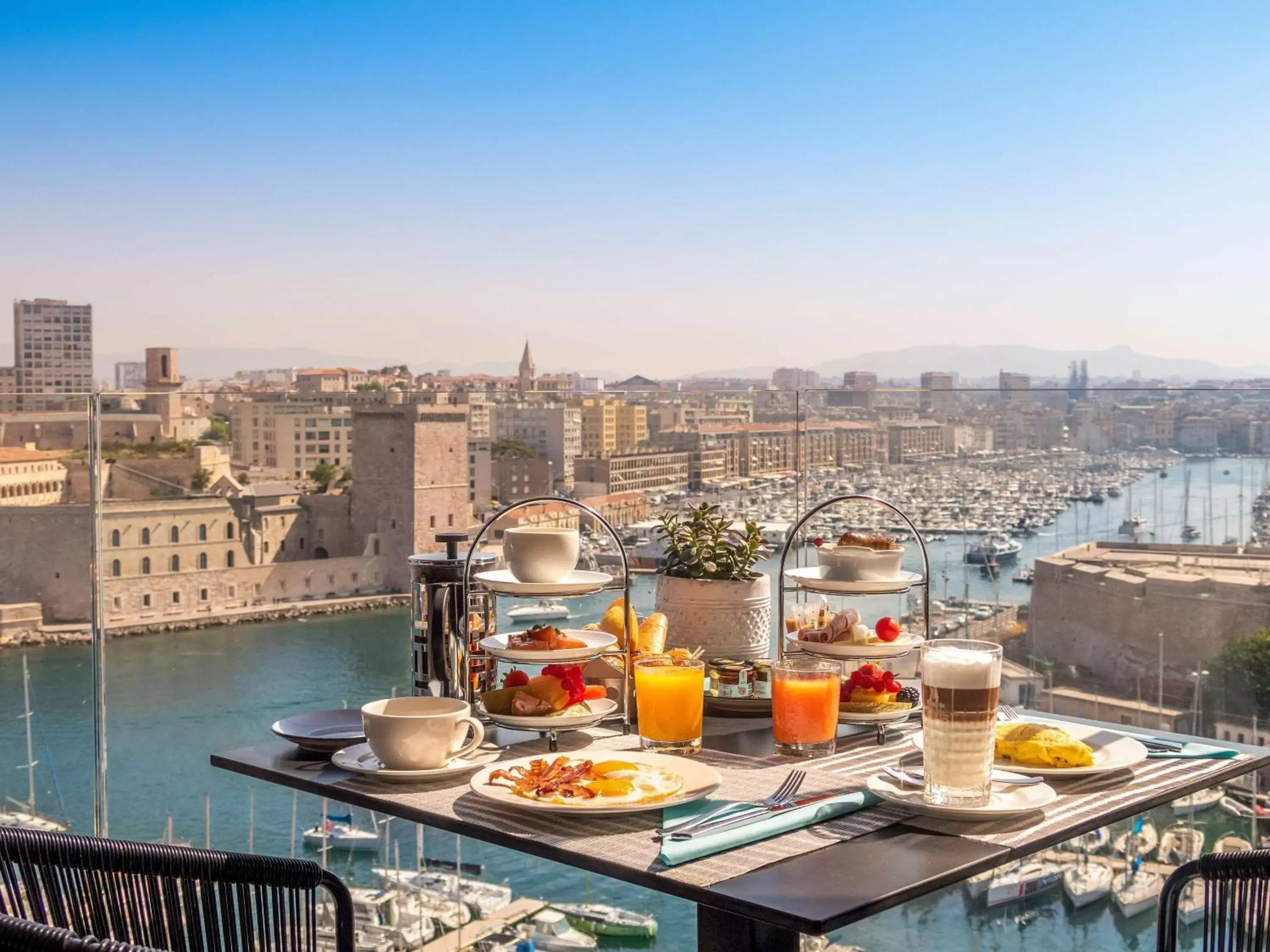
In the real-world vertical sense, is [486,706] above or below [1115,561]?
above

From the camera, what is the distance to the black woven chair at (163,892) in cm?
100

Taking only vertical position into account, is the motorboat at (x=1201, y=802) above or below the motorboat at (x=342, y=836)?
above

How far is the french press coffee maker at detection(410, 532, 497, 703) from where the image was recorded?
5.69ft

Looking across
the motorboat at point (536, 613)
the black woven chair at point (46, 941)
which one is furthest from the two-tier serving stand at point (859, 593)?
the motorboat at point (536, 613)

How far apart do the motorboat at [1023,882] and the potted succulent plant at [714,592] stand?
189 inches

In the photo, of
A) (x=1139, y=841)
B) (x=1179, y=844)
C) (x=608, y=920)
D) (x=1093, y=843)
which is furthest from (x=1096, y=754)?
(x=608, y=920)

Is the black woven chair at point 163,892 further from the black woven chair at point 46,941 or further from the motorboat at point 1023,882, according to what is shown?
the motorboat at point 1023,882

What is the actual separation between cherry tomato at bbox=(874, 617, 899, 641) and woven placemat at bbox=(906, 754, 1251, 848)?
1.11ft

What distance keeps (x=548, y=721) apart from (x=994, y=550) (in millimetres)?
5902

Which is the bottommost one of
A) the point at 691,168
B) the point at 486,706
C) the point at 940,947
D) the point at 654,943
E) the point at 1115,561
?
the point at 654,943

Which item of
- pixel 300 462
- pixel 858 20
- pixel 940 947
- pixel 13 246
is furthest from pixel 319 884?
pixel 13 246

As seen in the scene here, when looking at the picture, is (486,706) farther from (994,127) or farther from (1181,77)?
(994,127)

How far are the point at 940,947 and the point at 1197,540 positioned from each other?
269cm

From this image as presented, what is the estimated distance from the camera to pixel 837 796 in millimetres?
1269
